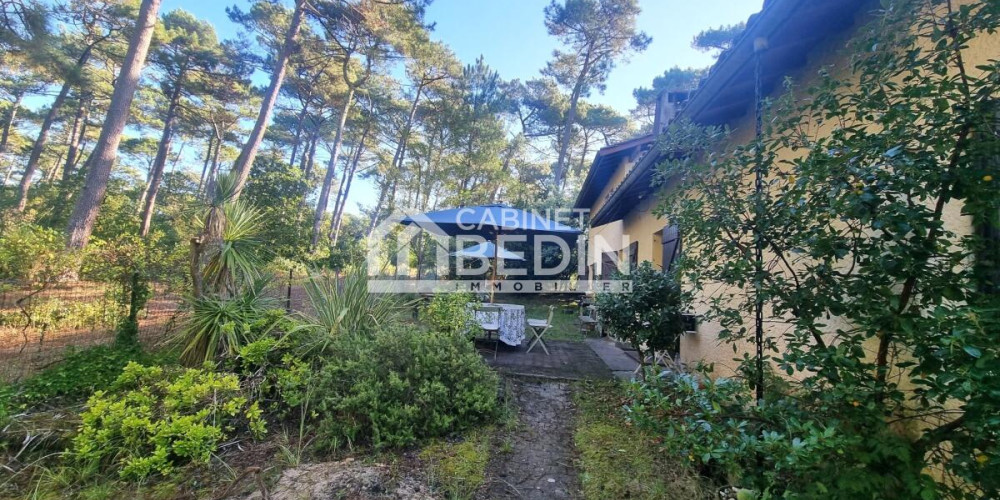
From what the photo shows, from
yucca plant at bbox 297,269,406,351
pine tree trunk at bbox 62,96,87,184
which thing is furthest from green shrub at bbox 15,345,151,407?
pine tree trunk at bbox 62,96,87,184

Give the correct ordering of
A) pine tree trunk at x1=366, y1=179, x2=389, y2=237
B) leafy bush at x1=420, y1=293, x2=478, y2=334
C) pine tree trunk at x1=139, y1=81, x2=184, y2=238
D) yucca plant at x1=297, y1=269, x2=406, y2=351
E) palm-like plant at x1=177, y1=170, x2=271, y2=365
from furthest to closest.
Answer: pine tree trunk at x1=366, y1=179, x2=389, y2=237
pine tree trunk at x1=139, y1=81, x2=184, y2=238
leafy bush at x1=420, y1=293, x2=478, y2=334
yucca plant at x1=297, y1=269, x2=406, y2=351
palm-like plant at x1=177, y1=170, x2=271, y2=365

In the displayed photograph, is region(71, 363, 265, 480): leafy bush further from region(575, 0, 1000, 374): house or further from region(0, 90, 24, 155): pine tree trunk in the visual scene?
region(0, 90, 24, 155): pine tree trunk

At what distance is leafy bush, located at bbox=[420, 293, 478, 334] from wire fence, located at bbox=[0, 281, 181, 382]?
2853mm

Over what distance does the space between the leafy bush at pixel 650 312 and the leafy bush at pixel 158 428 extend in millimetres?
3326

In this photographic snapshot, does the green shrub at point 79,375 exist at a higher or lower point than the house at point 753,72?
lower

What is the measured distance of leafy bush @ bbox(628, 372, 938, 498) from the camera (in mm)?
1323

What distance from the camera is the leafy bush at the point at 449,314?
172 inches

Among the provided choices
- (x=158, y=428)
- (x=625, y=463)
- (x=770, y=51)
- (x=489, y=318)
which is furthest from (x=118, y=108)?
(x=770, y=51)

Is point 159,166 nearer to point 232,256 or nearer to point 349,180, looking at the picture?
point 349,180

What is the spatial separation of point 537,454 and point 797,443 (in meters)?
1.83

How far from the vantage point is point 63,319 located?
157 inches

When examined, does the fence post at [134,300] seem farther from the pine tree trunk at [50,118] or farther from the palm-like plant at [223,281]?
the pine tree trunk at [50,118]

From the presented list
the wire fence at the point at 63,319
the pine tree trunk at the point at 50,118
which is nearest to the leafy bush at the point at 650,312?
the wire fence at the point at 63,319

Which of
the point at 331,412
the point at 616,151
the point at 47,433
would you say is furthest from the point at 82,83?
the point at 616,151
